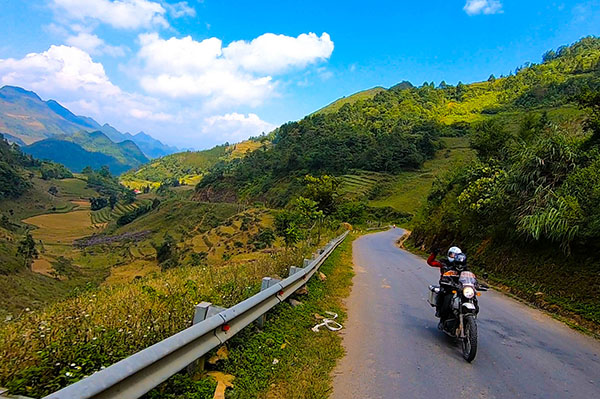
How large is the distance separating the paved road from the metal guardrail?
136cm

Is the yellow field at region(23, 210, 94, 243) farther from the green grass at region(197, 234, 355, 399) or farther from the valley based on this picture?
the green grass at region(197, 234, 355, 399)

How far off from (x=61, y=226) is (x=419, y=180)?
10893cm

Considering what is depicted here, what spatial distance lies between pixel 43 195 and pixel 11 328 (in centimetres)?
17233

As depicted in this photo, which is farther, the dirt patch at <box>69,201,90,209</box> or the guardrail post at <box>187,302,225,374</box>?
the dirt patch at <box>69,201,90,209</box>

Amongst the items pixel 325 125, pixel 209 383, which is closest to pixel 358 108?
pixel 325 125

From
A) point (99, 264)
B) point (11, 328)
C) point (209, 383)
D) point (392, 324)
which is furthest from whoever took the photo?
point (99, 264)

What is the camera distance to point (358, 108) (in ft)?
538

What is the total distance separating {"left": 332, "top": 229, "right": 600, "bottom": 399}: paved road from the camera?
13.8 feet

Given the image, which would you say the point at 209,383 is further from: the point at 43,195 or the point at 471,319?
the point at 43,195

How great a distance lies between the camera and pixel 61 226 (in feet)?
384

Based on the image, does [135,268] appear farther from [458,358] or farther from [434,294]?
[458,358]

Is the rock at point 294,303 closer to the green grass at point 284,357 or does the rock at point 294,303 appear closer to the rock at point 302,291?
the green grass at point 284,357

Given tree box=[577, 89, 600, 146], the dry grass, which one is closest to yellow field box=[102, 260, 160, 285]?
tree box=[577, 89, 600, 146]

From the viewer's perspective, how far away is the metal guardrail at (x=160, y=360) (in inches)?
83.0
